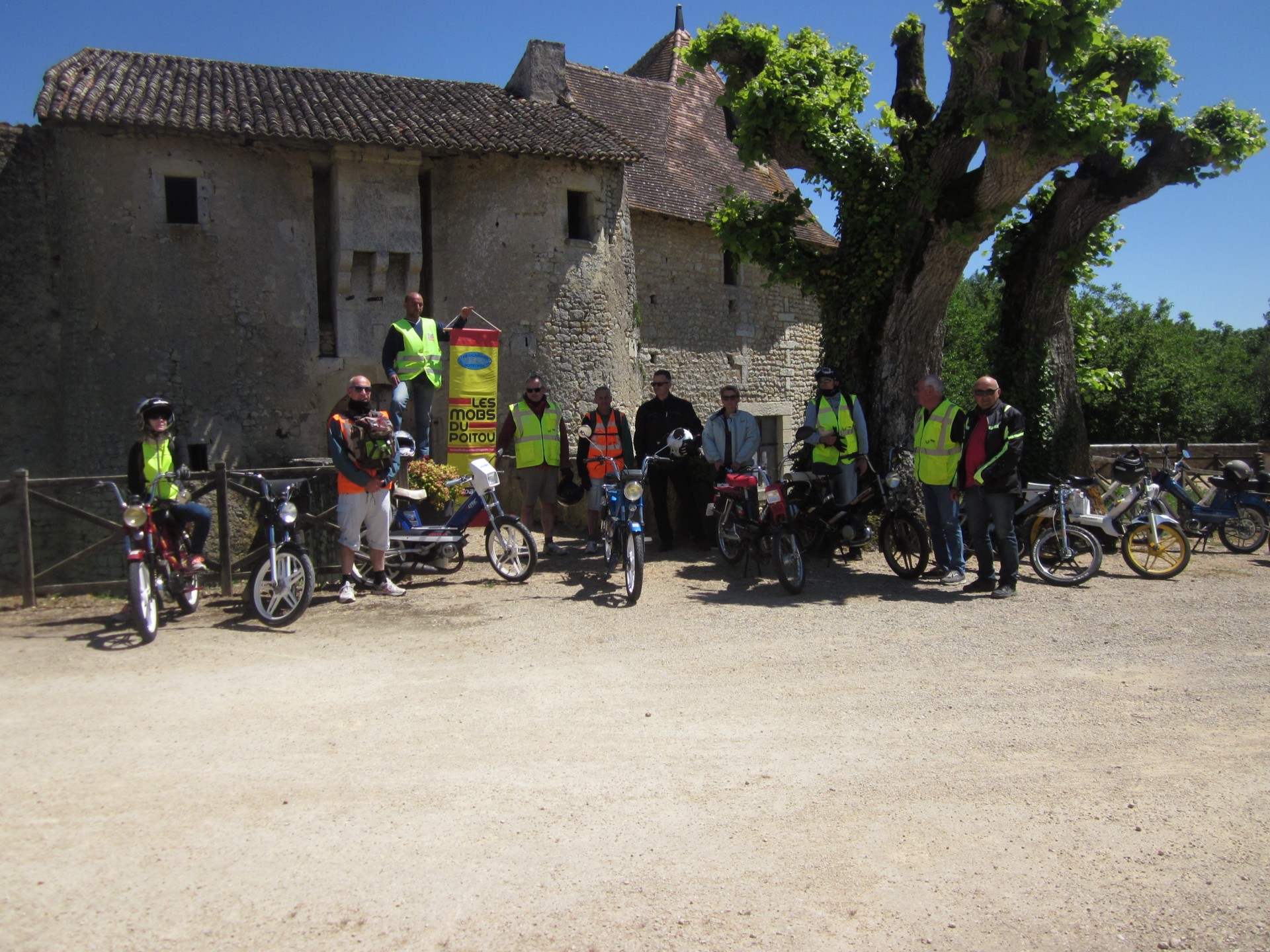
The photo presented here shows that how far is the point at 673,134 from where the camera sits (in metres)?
23.3

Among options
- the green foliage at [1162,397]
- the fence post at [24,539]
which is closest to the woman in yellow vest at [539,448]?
the fence post at [24,539]

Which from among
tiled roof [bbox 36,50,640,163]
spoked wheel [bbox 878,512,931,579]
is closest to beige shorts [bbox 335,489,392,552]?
spoked wheel [bbox 878,512,931,579]

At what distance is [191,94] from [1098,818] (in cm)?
1634

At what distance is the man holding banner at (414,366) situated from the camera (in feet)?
33.8

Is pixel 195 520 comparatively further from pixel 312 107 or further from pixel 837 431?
pixel 312 107

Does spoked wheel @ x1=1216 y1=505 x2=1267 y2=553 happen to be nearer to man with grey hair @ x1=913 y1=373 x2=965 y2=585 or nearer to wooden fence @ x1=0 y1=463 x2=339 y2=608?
man with grey hair @ x1=913 y1=373 x2=965 y2=585

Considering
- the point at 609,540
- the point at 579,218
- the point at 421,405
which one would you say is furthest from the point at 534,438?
the point at 579,218

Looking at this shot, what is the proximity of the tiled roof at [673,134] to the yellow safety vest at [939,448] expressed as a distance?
12.5 m

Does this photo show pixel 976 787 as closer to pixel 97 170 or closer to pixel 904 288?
pixel 904 288

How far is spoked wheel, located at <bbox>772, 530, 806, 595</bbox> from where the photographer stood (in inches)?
341

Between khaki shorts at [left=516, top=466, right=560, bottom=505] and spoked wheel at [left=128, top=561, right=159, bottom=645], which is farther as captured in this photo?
khaki shorts at [left=516, top=466, right=560, bottom=505]

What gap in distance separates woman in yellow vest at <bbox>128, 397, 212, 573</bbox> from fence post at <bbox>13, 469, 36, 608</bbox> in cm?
112

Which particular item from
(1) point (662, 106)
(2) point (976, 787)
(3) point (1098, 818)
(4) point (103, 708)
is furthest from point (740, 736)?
(1) point (662, 106)

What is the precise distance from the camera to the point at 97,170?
47.9 ft
